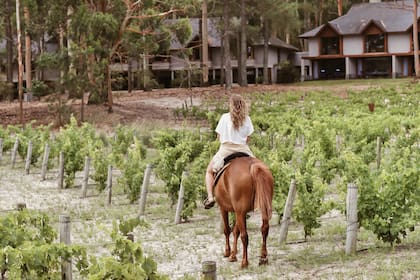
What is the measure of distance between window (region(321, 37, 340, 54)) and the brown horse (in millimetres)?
55322

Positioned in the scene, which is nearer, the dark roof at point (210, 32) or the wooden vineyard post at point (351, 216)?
the wooden vineyard post at point (351, 216)

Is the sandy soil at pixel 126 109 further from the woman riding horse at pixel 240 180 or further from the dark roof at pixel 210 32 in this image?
the woman riding horse at pixel 240 180

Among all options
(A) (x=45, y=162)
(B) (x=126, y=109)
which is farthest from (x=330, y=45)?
(A) (x=45, y=162)

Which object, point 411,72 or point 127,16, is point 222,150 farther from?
point 411,72

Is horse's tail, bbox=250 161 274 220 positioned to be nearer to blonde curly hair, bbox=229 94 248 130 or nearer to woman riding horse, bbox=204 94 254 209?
woman riding horse, bbox=204 94 254 209

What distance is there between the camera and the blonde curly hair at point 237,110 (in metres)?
9.64

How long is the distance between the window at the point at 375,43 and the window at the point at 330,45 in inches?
111

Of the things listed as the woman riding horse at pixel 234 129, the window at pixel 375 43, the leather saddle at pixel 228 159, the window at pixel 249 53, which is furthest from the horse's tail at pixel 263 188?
the window at pixel 249 53

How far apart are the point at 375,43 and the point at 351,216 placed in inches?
2105

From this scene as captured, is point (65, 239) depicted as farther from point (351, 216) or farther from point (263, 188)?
point (351, 216)

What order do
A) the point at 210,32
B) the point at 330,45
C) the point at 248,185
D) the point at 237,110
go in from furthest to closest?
1. the point at 210,32
2. the point at 330,45
3. the point at 237,110
4. the point at 248,185

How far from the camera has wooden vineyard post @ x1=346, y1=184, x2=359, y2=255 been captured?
32.1 feet

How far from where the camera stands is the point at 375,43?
61.3 metres

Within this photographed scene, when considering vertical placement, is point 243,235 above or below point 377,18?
below
